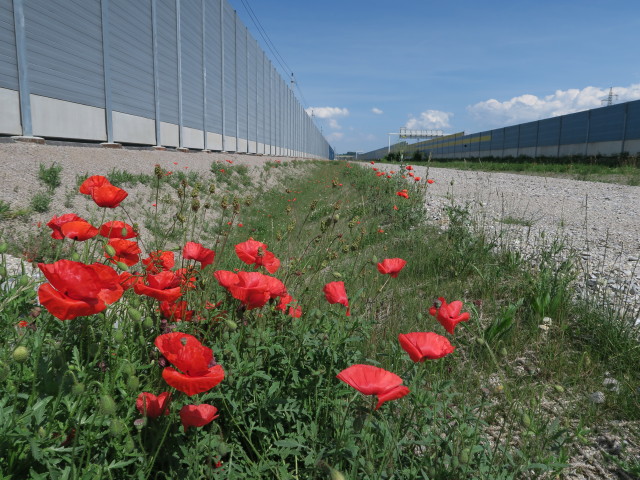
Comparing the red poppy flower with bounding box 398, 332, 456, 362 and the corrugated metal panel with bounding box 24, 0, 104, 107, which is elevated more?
the corrugated metal panel with bounding box 24, 0, 104, 107

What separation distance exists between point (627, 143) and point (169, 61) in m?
22.5

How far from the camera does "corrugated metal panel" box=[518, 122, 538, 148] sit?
31.9m

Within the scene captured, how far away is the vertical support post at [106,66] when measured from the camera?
9.52 m

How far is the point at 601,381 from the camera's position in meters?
2.18

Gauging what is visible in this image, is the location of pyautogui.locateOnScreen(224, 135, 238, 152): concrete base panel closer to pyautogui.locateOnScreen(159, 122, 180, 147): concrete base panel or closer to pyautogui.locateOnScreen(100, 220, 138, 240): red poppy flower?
pyautogui.locateOnScreen(159, 122, 180, 147): concrete base panel

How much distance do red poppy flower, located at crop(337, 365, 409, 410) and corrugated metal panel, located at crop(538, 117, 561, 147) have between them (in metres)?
32.8

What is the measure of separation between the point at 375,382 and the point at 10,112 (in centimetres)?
839

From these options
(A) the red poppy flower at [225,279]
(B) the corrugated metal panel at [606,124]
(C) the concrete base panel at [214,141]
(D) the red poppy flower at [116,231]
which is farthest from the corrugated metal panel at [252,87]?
(A) the red poppy flower at [225,279]

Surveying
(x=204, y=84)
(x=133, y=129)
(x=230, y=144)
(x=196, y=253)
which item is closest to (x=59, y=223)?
(x=196, y=253)

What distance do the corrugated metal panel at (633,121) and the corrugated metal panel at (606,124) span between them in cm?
52

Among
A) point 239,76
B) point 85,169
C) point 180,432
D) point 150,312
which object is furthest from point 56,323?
point 239,76

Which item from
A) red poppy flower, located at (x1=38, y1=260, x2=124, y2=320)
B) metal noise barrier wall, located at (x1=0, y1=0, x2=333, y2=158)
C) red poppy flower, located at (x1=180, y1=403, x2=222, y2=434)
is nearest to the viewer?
red poppy flower, located at (x1=38, y1=260, x2=124, y2=320)

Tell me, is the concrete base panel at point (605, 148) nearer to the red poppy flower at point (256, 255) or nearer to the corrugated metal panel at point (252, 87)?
the corrugated metal panel at point (252, 87)


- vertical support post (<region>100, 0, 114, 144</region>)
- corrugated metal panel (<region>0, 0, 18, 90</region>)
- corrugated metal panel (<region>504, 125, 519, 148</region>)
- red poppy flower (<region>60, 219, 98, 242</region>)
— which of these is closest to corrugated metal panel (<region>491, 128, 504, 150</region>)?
corrugated metal panel (<region>504, 125, 519, 148</region>)
